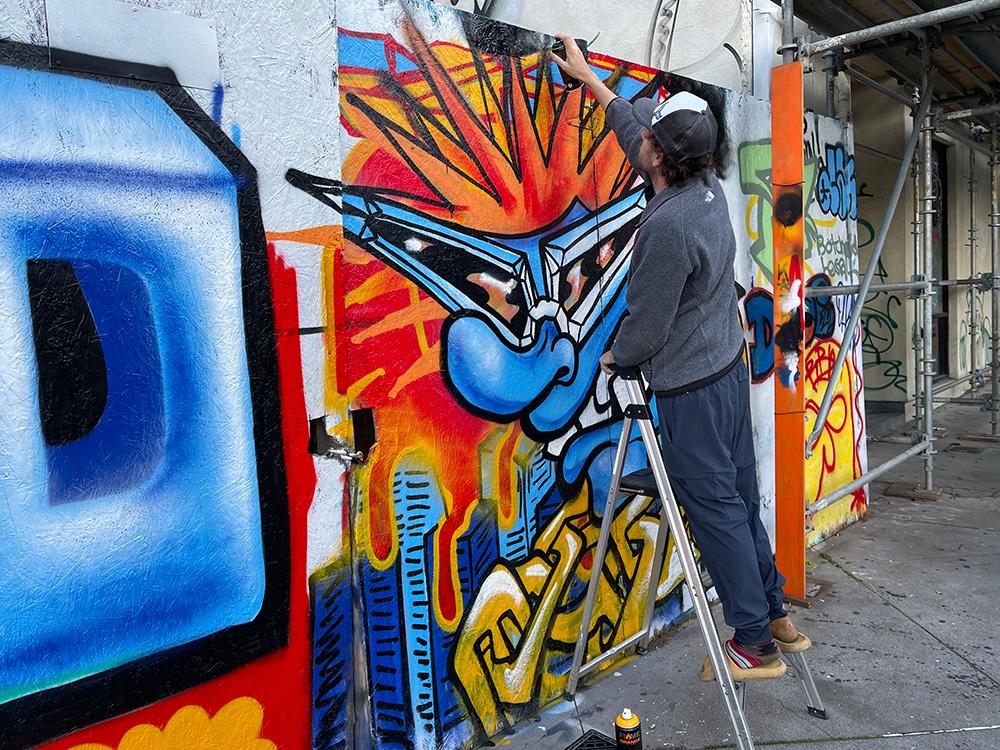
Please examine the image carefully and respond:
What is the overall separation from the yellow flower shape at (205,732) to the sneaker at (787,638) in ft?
5.94

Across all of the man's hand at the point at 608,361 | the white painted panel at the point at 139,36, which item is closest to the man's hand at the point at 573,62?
the man's hand at the point at 608,361

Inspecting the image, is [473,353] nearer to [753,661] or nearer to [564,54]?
[564,54]

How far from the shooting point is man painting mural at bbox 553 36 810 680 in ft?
8.52

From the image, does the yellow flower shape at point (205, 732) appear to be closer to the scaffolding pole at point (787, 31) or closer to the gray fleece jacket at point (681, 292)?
the gray fleece jacket at point (681, 292)

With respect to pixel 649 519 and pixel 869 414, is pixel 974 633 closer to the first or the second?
pixel 649 519

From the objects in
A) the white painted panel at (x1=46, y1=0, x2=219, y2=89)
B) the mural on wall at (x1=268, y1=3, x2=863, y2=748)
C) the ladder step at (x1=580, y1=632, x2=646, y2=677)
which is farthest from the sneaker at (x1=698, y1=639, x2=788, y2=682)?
the white painted panel at (x1=46, y1=0, x2=219, y2=89)

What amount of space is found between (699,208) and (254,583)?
184 centimetres

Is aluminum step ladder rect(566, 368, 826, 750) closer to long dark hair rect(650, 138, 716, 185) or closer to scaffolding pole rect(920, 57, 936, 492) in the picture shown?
long dark hair rect(650, 138, 716, 185)

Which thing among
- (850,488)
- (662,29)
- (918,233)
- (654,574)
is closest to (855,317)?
(850,488)

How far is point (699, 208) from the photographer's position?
8.68 feet

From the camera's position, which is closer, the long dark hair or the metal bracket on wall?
the metal bracket on wall

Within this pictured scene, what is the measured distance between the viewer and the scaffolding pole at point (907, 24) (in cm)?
364

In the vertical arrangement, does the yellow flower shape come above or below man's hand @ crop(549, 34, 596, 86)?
below

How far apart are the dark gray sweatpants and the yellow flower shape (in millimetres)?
1508
